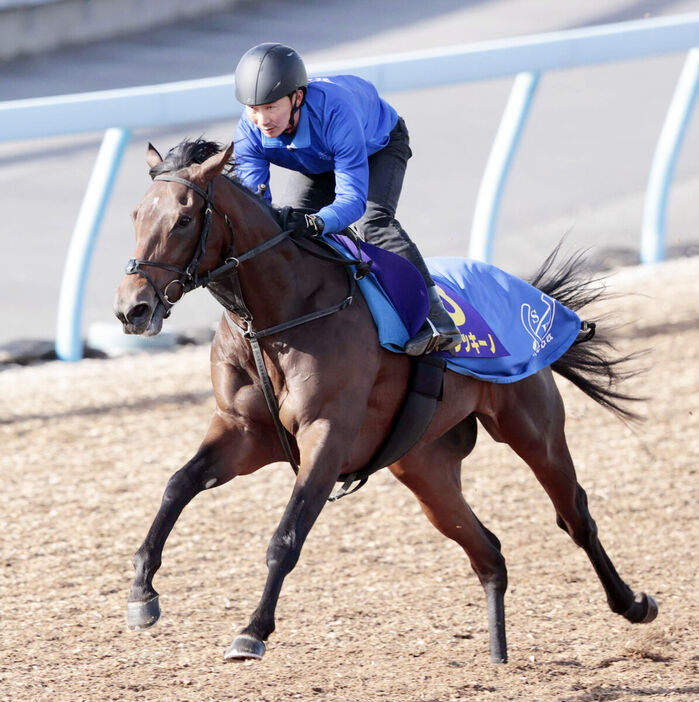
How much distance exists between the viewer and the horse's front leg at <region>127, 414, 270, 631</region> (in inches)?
162

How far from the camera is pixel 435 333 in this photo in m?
4.59

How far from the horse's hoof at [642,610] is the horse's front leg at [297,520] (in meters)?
1.77

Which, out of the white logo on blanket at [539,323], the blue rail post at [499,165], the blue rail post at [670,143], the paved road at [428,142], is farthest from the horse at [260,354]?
the blue rail post at [670,143]

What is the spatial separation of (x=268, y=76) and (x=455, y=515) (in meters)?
1.94

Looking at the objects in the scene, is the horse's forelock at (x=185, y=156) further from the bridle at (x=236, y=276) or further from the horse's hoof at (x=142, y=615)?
the horse's hoof at (x=142, y=615)

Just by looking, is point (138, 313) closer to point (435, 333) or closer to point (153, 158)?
point (153, 158)

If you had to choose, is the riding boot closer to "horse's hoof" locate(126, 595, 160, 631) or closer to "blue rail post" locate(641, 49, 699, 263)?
"horse's hoof" locate(126, 595, 160, 631)

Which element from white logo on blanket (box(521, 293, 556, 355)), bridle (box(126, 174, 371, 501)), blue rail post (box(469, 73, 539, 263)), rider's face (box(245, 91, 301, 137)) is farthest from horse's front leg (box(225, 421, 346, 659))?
blue rail post (box(469, 73, 539, 263))

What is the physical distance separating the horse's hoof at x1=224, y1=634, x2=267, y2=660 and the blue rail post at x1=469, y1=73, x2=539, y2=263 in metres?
6.06

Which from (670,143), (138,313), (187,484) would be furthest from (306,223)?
(670,143)

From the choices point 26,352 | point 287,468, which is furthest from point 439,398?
point 26,352

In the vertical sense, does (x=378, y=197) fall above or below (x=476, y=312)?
above

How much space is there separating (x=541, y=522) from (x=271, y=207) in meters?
3.05

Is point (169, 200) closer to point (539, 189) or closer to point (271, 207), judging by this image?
point (271, 207)
